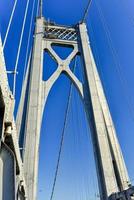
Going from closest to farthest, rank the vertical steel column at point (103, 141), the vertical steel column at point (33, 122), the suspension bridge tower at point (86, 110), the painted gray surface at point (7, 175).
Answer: the painted gray surface at point (7, 175)
the vertical steel column at point (33, 122)
the suspension bridge tower at point (86, 110)
the vertical steel column at point (103, 141)

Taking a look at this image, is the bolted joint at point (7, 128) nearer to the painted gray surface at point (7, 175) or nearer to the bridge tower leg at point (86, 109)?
the painted gray surface at point (7, 175)

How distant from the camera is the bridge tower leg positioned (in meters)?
6.62

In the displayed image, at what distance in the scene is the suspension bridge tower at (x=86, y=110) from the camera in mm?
6586

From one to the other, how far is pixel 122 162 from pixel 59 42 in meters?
5.58

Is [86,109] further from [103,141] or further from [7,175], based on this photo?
[7,175]

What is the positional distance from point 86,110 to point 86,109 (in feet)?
0.12

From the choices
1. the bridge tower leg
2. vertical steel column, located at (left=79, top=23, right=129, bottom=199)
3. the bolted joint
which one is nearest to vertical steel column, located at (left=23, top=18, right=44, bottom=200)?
the bridge tower leg

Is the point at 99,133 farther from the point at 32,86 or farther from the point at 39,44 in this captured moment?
the point at 39,44

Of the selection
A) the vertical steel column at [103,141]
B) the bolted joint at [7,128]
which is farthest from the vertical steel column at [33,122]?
the bolted joint at [7,128]

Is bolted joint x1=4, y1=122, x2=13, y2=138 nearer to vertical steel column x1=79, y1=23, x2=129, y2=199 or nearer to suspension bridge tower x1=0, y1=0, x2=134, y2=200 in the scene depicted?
suspension bridge tower x1=0, y1=0, x2=134, y2=200

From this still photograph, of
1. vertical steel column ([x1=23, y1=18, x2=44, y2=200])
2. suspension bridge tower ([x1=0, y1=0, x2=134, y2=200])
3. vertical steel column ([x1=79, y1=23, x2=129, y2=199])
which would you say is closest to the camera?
vertical steel column ([x1=23, y1=18, x2=44, y2=200])

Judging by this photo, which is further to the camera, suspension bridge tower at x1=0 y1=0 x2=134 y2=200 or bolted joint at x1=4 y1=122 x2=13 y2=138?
suspension bridge tower at x1=0 y1=0 x2=134 y2=200

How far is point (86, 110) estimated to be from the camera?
338 inches

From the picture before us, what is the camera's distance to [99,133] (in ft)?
24.3
